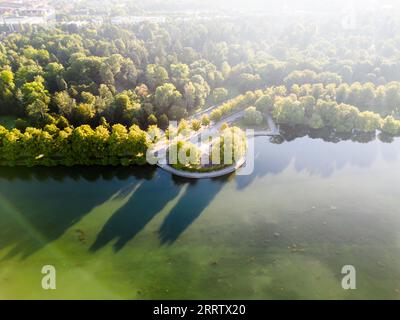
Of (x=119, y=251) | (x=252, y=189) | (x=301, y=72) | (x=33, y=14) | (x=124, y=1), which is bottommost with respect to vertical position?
(x=119, y=251)

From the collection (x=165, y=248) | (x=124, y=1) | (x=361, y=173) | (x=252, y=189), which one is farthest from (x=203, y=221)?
(x=124, y=1)

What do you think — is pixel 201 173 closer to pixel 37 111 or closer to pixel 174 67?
pixel 37 111

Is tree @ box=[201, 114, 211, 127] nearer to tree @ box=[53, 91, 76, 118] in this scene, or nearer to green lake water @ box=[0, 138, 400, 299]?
green lake water @ box=[0, 138, 400, 299]

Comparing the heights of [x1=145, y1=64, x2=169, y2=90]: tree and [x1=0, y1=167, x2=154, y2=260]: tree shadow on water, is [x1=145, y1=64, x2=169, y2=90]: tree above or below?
above

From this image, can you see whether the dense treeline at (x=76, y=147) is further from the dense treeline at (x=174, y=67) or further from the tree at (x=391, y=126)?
the tree at (x=391, y=126)

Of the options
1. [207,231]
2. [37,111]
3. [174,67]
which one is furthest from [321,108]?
[37,111]

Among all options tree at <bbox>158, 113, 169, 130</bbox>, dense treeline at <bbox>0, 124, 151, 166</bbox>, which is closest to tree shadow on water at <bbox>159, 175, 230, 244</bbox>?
dense treeline at <bbox>0, 124, 151, 166</bbox>

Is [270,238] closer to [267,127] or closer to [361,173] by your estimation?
[361,173]

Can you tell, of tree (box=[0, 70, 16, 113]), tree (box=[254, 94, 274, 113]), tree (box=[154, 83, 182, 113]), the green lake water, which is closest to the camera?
the green lake water
